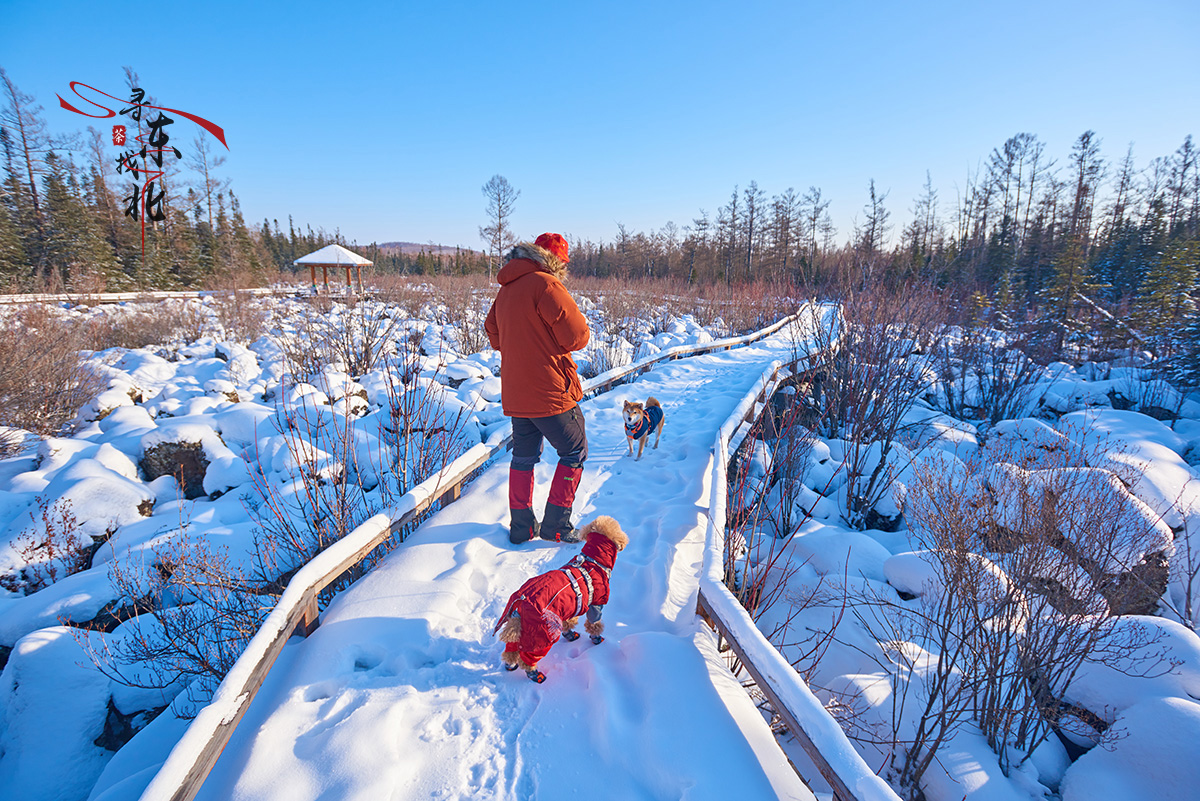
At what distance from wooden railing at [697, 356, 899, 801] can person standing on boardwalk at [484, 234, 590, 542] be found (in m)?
1.08

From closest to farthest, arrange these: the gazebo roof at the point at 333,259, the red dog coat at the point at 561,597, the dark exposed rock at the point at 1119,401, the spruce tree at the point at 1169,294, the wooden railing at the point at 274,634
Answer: the wooden railing at the point at 274,634 → the red dog coat at the point at 561,597 → the dark exposed rock at the point at 1119,401 → the spruce tree at the point at 1169,294 → the gazebo roof at the point at 333,259

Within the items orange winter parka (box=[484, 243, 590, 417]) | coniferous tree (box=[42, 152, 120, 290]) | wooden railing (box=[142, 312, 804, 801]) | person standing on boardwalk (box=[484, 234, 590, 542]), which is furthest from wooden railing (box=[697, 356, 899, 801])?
coniferous tree (box=[42, 152, 120, 290])

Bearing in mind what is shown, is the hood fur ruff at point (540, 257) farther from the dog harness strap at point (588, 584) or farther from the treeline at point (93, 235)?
the treeline at point (93, 235)

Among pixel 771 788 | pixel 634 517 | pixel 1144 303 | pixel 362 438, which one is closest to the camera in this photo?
pixel 771 788

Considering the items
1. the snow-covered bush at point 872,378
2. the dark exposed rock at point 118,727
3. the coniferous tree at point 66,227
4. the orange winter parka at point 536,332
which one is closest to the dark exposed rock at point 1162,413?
the snow-covered bush at point 872,378

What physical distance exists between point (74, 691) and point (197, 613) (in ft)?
1.83

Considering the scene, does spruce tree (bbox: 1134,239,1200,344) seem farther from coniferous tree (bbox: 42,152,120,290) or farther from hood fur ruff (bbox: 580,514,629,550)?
coniferous tree (bbox: 42,152,120,290)

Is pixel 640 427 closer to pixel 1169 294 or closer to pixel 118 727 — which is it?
A: pixel 118 727

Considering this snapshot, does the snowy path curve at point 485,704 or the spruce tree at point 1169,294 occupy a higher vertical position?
the spruce tree at point 1169,294

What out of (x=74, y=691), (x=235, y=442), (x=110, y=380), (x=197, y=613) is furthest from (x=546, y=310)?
(x=110, y=380)

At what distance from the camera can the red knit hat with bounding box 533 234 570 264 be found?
2.91 meters

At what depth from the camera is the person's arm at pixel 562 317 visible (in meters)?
2.78

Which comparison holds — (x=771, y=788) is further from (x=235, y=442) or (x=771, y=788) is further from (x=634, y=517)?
(x=235, y=442)

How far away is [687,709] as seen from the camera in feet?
6.31
